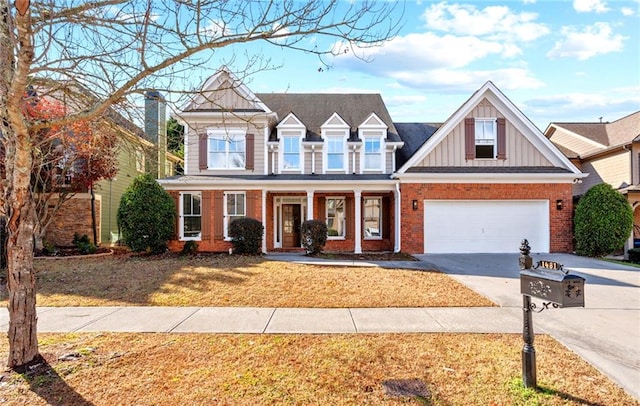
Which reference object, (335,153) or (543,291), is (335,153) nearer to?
(335,153)

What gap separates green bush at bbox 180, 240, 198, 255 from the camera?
1355 cm

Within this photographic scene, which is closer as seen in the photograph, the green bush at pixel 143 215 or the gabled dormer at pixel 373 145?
the green bush at pixel 143 215

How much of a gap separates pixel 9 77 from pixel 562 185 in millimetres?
16025

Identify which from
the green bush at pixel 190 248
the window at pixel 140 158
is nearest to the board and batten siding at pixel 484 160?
the green bush at pixel 190 248

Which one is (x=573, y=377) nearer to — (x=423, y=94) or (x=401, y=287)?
(x=401, y=287)

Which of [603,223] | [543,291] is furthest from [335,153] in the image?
[543,291]

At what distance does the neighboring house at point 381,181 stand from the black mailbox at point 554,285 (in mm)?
10153

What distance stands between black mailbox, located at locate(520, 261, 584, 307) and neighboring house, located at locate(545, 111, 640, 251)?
15827 mm

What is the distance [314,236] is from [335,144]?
4396mm

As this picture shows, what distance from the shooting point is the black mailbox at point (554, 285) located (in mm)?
3303

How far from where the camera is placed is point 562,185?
13727 mm

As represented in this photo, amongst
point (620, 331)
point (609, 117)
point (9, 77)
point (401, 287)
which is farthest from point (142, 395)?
point (609, 117)

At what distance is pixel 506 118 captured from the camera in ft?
46.5

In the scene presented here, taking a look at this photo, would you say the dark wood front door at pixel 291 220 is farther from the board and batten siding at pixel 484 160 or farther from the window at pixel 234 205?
the board and batten siding at pixel 484 160
